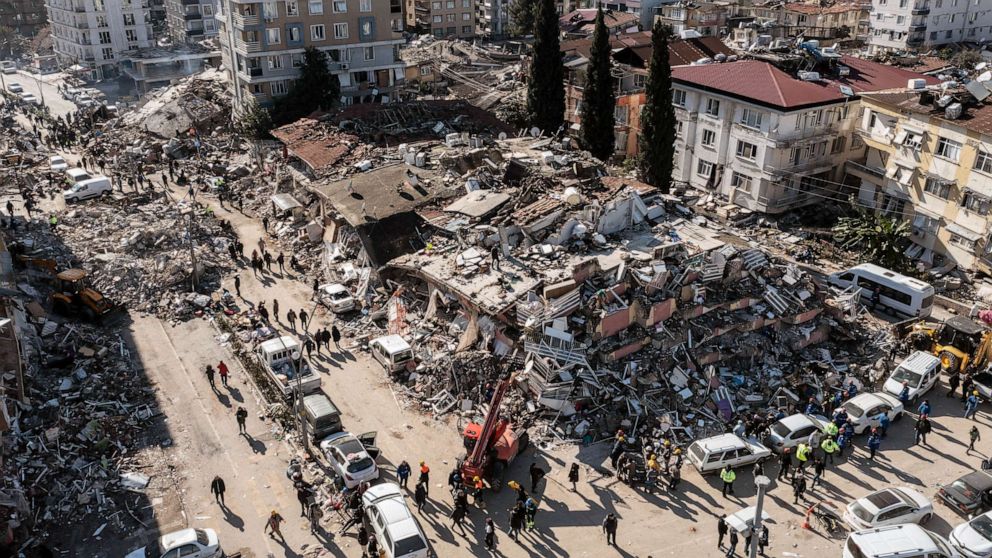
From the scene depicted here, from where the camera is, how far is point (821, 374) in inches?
1387

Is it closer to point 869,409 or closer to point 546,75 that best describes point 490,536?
point 869,409

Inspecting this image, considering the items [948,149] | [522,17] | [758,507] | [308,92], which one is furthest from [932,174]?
[522,17]

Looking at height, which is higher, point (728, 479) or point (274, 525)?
point (728, 479)

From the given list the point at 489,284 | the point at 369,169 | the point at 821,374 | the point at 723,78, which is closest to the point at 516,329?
the point at 489,284

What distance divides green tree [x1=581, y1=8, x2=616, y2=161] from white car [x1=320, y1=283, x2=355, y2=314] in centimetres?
2437

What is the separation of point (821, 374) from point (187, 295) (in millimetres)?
32837

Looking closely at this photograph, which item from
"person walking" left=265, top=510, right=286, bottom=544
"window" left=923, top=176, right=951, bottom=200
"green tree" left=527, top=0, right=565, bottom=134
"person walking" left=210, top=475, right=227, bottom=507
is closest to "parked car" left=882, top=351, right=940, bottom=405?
"window" left=923, top=176, right=951, bottom=200

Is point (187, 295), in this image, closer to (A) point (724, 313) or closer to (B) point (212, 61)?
(A) point (724, 313)

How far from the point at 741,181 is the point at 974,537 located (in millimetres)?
31007

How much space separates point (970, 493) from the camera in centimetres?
2752

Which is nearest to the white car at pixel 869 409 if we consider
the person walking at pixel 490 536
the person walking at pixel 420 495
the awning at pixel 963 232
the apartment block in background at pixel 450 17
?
the person walking at pixel 490 536

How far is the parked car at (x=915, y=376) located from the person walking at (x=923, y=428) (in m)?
2.23

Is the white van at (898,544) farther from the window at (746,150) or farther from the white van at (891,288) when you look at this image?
the window at (746,150)

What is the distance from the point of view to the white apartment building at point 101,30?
108m
